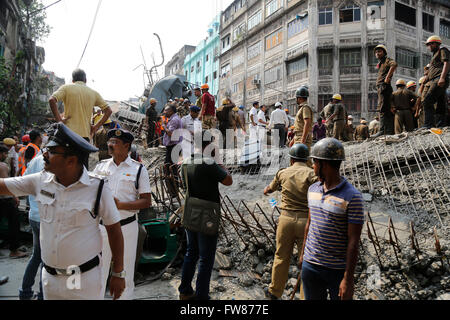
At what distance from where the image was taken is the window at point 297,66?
2412 centimetres

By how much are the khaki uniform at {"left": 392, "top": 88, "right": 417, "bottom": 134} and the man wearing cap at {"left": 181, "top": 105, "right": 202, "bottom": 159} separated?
523cm

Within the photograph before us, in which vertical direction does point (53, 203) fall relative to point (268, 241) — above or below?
above

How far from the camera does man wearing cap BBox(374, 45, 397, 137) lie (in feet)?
22.5

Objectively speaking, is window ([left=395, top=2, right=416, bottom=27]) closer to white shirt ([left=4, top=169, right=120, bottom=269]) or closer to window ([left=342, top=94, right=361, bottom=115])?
window ([left=342, top=94, right=361, bottom=115])

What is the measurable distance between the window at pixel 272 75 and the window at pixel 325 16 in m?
5.04

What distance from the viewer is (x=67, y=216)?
1.94 metres

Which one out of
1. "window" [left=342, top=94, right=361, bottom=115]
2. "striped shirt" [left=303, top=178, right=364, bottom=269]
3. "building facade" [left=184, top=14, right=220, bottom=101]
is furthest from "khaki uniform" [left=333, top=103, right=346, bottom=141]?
"building facade" [left=184, top=14, right=220, bottom=101]

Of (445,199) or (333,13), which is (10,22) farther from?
(445,199)

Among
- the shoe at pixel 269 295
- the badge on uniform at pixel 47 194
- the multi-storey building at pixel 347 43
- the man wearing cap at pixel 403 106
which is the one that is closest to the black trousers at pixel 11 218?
the badge on uniform at pixel 47 194

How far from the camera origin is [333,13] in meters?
23.3

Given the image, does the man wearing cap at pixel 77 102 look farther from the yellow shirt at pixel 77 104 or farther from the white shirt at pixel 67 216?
the white shirt at pixel 67 216

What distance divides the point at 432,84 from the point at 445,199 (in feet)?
10.7

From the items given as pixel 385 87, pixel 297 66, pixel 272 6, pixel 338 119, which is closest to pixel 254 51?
pixel 272 6
